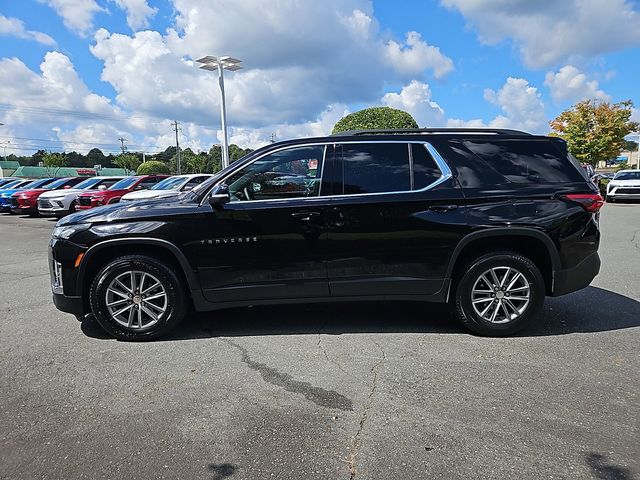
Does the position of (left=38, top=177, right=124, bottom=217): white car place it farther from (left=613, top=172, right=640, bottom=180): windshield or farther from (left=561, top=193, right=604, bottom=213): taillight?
(left=613, top=172, right=640, bottom=180): windshield

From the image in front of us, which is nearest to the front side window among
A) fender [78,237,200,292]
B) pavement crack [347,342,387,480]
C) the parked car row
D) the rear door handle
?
fender [78,237,200,292]

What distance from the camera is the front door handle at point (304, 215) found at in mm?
4195

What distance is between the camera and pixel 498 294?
172 inches

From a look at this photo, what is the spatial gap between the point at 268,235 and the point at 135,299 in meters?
1.40

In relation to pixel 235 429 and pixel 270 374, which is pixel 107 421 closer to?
pixel 235 429

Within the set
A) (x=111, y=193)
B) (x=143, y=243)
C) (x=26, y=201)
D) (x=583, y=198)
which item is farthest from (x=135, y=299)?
(x=26, y=201)

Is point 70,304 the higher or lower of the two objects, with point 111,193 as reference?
lower

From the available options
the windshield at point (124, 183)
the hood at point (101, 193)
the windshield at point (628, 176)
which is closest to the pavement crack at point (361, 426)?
the hood at point (101, 193)

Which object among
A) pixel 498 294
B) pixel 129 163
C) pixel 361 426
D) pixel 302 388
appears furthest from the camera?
pixel 129 163

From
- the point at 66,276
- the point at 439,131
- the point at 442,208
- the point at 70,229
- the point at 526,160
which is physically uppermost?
the point at 439,131

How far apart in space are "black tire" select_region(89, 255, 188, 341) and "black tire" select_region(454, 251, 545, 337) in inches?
106

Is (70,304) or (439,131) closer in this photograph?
(70,304)

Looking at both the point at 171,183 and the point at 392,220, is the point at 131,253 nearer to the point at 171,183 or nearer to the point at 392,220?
the point at 392,220

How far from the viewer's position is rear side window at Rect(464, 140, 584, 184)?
438cm
